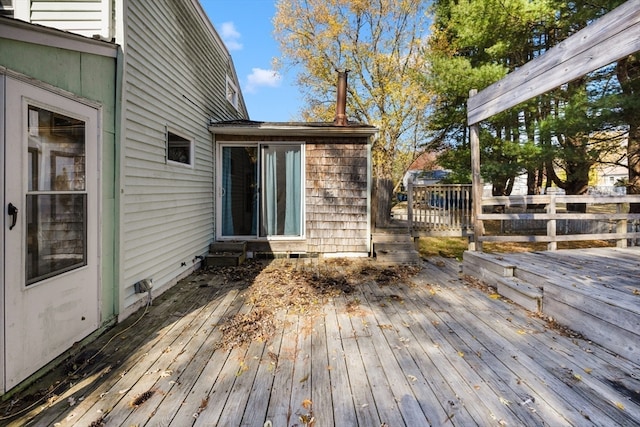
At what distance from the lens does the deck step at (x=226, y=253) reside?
18.1 feet

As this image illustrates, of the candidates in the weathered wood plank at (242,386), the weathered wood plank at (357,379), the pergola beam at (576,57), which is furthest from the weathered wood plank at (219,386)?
the pergola beam at (576,57)

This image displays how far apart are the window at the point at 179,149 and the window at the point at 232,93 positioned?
3263 millimetres

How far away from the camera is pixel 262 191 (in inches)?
244

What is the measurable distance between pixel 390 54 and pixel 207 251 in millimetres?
11083

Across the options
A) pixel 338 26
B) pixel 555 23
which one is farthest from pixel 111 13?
pixel 338 26

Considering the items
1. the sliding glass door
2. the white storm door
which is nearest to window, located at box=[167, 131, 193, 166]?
the sliding glass door

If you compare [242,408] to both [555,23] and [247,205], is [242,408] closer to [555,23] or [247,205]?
[247,205]

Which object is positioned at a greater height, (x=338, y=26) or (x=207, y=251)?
(x=338, y=26)

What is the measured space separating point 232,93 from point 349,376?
8.12 metres

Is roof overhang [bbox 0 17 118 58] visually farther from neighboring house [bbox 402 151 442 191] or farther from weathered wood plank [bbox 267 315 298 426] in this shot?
neighboring house [bbox 402 151 442 191]

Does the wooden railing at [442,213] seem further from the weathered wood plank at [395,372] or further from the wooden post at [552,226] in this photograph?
the weathered wood plank at [395,372]

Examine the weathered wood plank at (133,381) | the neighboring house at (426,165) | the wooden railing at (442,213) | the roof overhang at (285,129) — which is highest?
the neighboring house at (426,165)

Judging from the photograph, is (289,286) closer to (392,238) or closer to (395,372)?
(395,372)

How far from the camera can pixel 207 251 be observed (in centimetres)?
585
